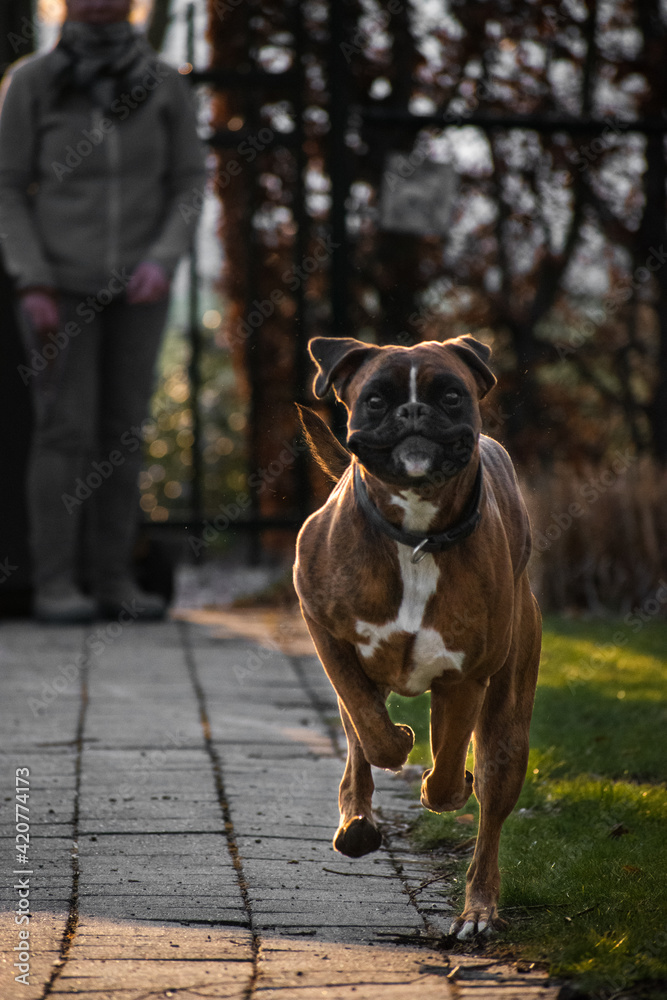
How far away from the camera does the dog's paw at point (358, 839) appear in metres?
2.88

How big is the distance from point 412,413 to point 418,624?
1.56ft

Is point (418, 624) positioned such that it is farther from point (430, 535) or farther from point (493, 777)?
point (493, 777)

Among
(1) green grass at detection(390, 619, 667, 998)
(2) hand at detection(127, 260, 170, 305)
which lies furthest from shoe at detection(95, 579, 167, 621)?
(1) green grass at detection(390, 619, 667, 998)

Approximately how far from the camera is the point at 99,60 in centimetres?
646

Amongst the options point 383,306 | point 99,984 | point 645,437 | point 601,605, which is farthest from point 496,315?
point 99,984

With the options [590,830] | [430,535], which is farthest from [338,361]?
[590,830]

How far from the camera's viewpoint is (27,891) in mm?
3090

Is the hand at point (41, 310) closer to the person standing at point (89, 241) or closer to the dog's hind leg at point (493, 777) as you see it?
the person standing at point (89, 241)

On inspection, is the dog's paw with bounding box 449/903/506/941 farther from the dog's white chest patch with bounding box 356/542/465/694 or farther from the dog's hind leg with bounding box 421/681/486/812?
the dog's white chest patch with bounding box 356/542/465/694

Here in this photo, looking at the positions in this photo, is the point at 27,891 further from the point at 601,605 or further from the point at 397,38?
the point at 397,38

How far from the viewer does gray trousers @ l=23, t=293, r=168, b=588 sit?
659 centimetres

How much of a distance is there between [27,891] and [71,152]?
178 inches

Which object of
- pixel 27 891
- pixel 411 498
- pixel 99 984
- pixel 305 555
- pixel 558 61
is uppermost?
pixel 558 61

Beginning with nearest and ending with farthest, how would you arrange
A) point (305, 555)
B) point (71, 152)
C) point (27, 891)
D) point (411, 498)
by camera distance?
point (411, 498) → point (305, 555) → point (27, 891) → point (71, 152)
